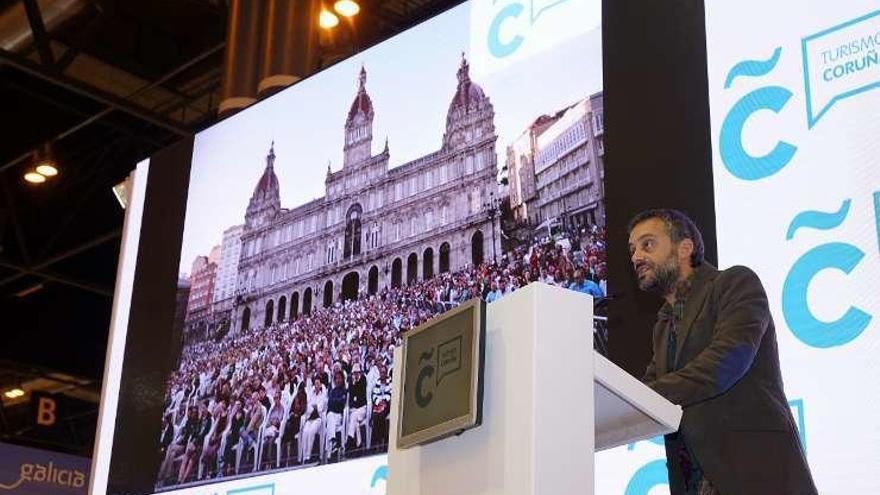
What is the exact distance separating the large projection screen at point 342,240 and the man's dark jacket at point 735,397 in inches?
29.1

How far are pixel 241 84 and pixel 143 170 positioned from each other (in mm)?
654

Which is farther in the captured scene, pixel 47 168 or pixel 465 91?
pixel 47 168

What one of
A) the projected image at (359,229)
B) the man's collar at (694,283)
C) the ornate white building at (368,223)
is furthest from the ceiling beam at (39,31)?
the man's collar at (694,283)

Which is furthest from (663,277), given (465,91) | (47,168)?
(47,168)

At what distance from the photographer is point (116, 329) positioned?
4637 mm

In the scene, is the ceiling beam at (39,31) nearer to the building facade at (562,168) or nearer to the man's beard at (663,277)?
the building facade at (562,168)

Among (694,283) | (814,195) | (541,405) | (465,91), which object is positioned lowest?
(541,405)

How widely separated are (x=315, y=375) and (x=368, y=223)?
0.55 meters

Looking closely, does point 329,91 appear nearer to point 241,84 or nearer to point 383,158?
point 383,158

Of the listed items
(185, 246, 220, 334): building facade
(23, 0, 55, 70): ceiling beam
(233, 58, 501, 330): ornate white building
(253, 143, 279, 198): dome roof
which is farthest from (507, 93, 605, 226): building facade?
(23, 0, 55, 70): ceiling beam

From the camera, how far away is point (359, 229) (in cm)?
379

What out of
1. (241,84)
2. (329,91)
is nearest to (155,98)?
(241,84)

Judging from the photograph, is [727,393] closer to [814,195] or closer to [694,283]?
[694,283]

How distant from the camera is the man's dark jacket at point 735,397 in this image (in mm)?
1933
